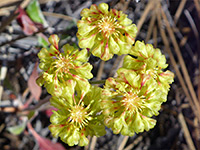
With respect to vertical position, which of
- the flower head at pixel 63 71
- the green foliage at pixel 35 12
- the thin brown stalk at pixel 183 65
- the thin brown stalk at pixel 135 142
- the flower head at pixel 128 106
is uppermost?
the green foliage at pixel 35 12

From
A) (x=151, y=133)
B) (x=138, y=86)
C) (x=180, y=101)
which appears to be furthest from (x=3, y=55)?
(x=180, y=101)

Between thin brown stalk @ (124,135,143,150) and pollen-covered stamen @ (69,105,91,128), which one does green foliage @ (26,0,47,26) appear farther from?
thin brown stalk @ (124,135,143,150)

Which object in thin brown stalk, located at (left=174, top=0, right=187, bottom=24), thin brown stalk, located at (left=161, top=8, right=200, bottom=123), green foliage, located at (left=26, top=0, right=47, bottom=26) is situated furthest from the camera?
thin brown stalk, located at (left=174, top=0, right=187, bottom=24)

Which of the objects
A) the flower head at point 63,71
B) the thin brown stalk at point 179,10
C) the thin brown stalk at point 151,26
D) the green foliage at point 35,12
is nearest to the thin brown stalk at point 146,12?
the thin brown stalk at point 151,26

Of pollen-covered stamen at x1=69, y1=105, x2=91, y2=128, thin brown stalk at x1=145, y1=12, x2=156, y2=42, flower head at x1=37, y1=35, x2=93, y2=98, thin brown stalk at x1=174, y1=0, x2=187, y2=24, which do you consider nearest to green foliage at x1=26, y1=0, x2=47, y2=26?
flower head at x1=37, y1=35, x2=93, y2=98

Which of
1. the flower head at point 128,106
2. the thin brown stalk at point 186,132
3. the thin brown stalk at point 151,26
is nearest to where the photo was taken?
the flower head at point 128,106

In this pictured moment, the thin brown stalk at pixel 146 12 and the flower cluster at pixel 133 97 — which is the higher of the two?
the thin brown stalk at pixel 146 12

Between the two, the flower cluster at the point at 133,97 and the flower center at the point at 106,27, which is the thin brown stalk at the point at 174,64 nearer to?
the flower cluster at the point at 133,97

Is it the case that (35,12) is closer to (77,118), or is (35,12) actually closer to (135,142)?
(77,118)
